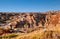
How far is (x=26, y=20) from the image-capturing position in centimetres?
12838

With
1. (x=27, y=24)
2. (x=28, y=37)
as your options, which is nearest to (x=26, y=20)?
(x=27, y=24)

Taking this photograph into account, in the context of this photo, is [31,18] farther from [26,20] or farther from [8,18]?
[8,18]

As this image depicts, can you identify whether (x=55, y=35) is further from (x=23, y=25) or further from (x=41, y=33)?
(x=23, y=25)

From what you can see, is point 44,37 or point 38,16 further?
point 38,16

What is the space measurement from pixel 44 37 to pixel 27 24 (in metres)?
93.9

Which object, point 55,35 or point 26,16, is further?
point 26,16

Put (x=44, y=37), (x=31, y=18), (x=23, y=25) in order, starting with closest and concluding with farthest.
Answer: (x=44, y=37)
(x=23, y=25)
(x=31, y=18)

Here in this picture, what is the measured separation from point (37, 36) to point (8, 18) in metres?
103

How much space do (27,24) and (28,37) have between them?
92.0 m

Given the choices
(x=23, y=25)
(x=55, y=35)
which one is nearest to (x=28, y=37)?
(x=55, y=35)

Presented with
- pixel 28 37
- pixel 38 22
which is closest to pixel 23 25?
pixel 38 22

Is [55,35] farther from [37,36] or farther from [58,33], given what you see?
[37,36]

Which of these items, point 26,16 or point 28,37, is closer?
point 28,37

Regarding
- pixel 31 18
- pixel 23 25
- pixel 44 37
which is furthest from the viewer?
pixel 31 18
